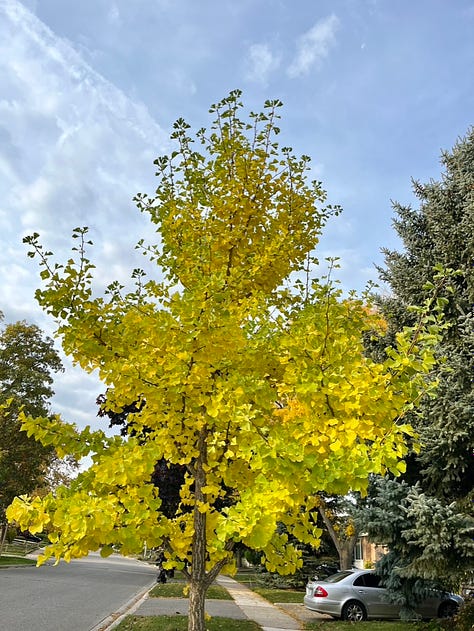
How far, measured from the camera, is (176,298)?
3881 mm

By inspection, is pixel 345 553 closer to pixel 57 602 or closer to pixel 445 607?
pixel 445 607

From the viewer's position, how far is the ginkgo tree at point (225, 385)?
3176 millimetres

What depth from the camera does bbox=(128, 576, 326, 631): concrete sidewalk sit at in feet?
33.0

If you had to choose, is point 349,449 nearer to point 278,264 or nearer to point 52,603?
point 278,264

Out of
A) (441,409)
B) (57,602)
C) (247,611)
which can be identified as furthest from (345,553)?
(441,409)

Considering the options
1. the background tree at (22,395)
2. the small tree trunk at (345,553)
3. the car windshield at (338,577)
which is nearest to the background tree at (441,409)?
the car windshield at (338,577)

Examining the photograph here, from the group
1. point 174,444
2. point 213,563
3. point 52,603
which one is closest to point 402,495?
point 213,563

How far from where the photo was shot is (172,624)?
827 cm

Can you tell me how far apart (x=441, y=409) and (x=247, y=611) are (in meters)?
7.38

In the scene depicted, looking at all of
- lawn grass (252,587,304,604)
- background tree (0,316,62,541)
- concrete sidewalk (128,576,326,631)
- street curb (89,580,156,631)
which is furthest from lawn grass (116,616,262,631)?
background tree (0,316,62,541)

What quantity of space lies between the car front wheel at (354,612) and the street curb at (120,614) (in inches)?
177

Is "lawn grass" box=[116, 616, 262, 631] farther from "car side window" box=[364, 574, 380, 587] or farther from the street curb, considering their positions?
"car side window" box=[364, 574, 380, 587]

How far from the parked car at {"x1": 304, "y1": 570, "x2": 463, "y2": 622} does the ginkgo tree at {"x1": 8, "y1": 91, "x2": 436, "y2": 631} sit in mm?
7734

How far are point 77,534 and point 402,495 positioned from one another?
227 inches
